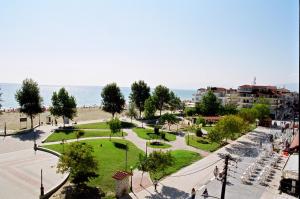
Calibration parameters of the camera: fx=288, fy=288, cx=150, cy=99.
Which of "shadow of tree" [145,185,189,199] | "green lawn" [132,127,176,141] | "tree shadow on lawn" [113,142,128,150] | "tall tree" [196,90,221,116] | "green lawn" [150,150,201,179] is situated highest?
"tall tree" [196,90,221,116]

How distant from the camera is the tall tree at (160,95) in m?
85.7

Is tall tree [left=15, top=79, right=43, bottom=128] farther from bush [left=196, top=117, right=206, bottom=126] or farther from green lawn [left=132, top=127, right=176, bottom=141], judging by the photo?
bush [left=196, top=117, right=206, bottom=126]

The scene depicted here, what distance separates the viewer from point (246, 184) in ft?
109

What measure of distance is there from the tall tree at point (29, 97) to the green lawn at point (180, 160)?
1296 inches

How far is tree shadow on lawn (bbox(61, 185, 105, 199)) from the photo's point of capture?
2795 centimetres

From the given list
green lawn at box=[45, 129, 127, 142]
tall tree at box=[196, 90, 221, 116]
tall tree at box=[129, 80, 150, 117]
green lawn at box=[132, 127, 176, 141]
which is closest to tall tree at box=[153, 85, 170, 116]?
tall tree at box=[129, 80, 150, 117]

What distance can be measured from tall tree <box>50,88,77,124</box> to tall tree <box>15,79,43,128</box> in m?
3.12

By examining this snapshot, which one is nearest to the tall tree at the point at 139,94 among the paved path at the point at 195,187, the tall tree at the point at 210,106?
the tall tree at the point at 210,106

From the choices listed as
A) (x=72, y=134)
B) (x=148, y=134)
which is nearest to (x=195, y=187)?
(x=148, y=134)

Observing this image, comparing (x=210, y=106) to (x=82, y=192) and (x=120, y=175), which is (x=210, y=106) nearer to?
(x=120, y=175)

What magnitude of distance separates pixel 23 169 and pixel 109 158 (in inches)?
427

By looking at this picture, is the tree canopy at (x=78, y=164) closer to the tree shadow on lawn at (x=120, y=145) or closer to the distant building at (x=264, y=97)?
the tree shadow on lawn at (x=120, y=145)

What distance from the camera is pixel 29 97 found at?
6009 cm

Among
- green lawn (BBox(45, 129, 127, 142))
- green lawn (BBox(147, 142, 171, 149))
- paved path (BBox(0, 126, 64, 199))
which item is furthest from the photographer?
green lawn (BBox(45, 129, 127, 142))
